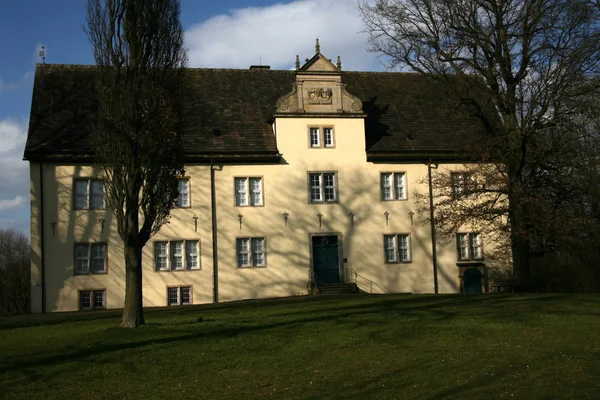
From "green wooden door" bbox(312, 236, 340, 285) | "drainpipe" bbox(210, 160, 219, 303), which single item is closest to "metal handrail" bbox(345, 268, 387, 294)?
"green wooden door" bbox(312, 236, 340, 285)

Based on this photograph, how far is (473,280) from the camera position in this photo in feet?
109

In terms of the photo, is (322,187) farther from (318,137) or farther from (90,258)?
(90,258)

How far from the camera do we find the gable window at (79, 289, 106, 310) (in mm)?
29266

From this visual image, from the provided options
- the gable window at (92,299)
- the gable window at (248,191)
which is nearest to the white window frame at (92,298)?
the gable window at (92,299)

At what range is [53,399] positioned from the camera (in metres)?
11.6

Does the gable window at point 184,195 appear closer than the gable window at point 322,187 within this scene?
Yes

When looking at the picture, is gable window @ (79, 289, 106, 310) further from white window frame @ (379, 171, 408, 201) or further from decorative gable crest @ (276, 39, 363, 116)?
white window frame @ (379, 171, 408, 201)

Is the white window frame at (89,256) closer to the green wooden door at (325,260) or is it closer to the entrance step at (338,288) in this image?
the green wooden door at (325,260)

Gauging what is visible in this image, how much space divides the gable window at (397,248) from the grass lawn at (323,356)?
39.3ft

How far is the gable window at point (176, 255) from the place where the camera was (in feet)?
99.5

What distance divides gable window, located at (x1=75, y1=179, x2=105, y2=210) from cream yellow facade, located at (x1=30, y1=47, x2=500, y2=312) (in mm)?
259

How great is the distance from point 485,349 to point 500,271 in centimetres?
2037

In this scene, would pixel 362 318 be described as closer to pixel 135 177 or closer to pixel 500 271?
pixel 135 177

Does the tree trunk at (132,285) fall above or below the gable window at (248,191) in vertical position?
below
